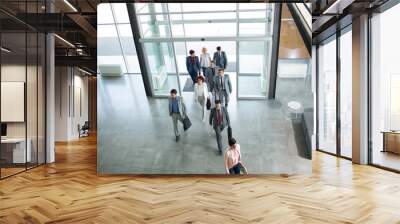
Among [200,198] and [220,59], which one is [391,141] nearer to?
[220,59]

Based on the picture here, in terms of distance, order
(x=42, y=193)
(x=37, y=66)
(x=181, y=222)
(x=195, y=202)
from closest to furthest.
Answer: (x=181, y=222) < (x=195, y=202) < (x=42, y=193) < (x=37, y=66)

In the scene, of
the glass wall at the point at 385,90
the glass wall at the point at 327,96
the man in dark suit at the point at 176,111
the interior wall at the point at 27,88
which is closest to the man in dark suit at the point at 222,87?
the man in dark suit at the point at 176,111

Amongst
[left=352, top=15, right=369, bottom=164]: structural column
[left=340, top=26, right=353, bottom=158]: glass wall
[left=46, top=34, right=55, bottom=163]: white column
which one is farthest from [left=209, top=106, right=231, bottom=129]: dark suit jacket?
[left=46, top=34, right=55, bottom=163]: white column

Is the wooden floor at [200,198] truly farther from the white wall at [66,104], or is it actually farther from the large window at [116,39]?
the white wall at [66,104]

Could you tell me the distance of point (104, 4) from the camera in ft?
22.8

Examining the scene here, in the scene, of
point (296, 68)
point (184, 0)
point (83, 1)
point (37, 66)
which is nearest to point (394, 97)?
point (296, 68)

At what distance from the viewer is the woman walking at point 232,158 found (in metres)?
6.88

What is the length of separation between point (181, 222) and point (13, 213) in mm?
2073

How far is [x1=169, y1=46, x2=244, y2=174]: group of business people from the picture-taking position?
22.6 ft

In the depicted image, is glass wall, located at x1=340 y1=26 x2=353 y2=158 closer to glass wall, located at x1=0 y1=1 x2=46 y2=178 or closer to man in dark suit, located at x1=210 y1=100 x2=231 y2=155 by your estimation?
man in dark suit, located at x1=210 y1=100 x2=231 y2=155

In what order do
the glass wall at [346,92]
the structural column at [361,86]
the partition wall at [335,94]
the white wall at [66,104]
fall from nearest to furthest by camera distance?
the structural column at [361,86] < the glass wall at [346,92] < the partition wall at [335,94] < the white wall at [66,104]

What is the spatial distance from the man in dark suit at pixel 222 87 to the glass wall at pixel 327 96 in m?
5.09

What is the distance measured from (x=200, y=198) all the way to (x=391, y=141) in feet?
16.1

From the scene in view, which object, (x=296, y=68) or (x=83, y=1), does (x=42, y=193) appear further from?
(x=296, y=68)
